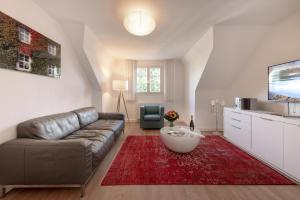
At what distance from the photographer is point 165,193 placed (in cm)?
201

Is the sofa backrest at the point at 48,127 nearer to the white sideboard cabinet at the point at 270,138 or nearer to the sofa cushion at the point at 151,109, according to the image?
the sofa cushion at the point at 151,109

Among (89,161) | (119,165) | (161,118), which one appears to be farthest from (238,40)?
(89,161)

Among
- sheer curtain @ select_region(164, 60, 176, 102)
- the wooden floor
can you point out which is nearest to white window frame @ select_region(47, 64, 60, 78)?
the wooden floor

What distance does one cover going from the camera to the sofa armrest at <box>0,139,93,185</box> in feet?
6.18

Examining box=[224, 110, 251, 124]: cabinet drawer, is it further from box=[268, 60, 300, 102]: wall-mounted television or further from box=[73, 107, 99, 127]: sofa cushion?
box=[73, 107, 99, 127]: sofa cushion

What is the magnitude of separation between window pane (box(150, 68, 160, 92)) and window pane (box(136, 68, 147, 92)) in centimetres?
24

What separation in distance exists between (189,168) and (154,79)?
182 inches

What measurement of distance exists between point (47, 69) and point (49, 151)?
160 cm

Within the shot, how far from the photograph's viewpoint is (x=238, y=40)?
383 cm

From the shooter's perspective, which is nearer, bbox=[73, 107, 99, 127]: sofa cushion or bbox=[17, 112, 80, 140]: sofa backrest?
bbox=[17, 112, 80, 140]: sofa backrest

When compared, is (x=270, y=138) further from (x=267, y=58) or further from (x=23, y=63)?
(x=23, y=63)

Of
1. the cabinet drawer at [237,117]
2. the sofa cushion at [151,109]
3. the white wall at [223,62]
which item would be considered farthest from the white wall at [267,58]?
the sofa cushion at [151,109]

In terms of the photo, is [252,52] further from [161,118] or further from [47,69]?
[47,69]

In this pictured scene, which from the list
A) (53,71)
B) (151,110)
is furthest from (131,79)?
(53,71)
